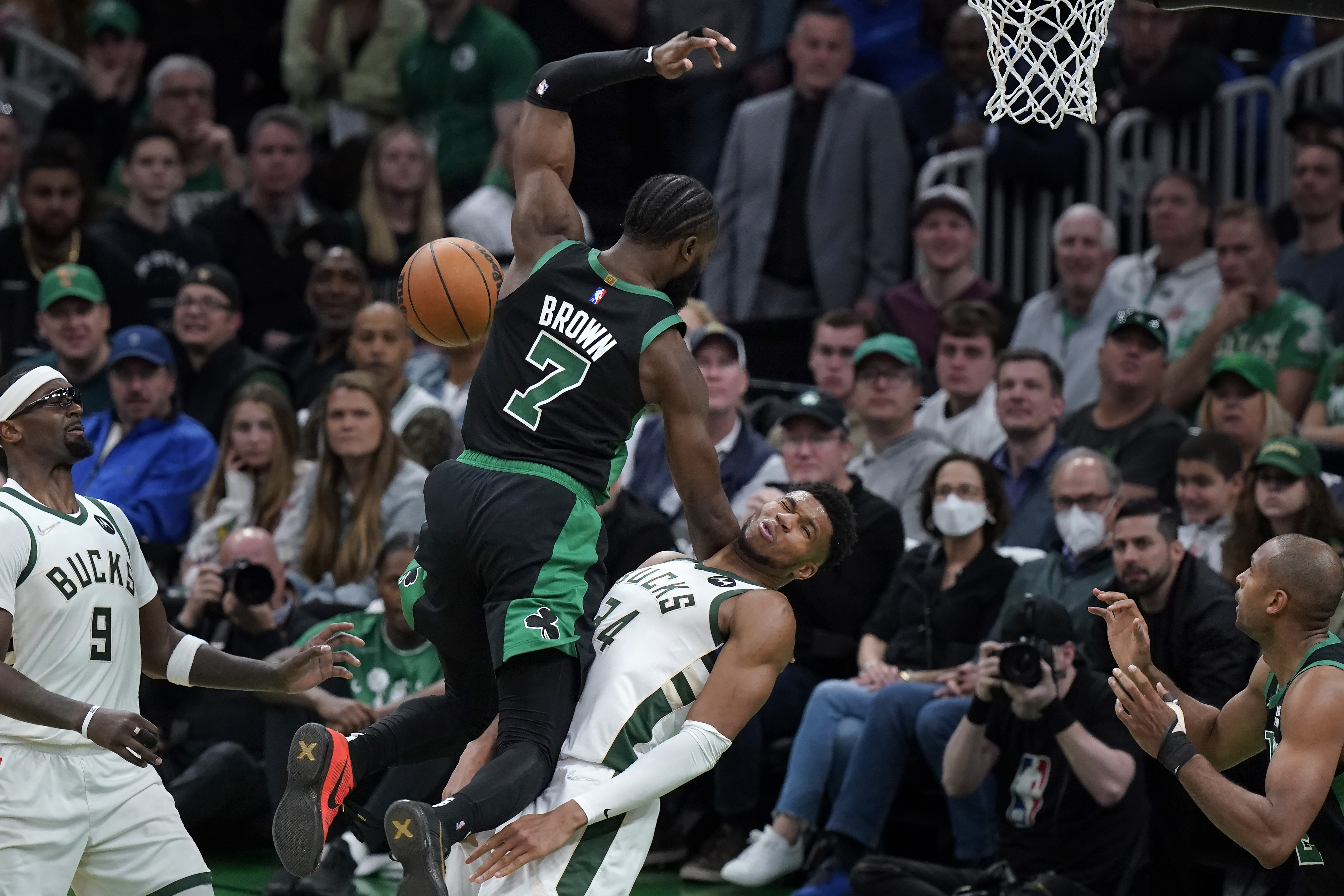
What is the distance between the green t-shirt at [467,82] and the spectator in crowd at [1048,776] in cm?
717

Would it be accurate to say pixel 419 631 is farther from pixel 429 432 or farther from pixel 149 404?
pixel 149 404

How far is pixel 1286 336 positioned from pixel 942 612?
2730 millimetres

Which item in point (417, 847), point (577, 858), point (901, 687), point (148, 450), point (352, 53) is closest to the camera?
point (417, 847)

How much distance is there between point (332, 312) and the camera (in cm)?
1136

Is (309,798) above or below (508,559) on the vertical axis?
below

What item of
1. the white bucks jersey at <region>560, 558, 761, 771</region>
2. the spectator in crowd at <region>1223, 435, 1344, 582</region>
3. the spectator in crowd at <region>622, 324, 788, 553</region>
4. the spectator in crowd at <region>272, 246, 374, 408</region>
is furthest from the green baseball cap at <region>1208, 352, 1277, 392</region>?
the spectator in crowd at <region>272, 246, 374, 408</region>

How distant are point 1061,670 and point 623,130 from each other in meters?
7.64

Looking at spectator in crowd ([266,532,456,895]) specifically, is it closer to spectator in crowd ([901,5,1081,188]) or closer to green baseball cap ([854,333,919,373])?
green baseball cap ([854,333,919,373])

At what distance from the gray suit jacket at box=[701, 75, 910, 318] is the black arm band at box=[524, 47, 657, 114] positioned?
6046 millimetres

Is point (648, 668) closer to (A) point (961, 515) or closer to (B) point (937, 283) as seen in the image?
(A) point (961, 515)

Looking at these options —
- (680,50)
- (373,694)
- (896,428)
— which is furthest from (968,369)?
(680,50)

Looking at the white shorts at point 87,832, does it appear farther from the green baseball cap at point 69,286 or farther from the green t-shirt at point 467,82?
the green t-shirt at point 467,82

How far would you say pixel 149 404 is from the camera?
1039 cm

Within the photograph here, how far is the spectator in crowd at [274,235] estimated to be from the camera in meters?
12.3
